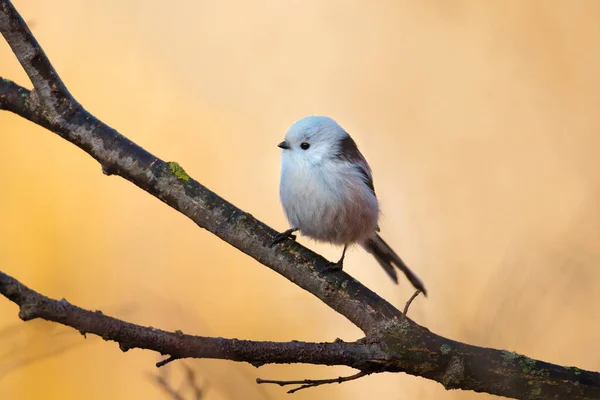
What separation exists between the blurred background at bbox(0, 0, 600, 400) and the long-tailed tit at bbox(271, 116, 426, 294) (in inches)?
15.5

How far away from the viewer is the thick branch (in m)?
1.04

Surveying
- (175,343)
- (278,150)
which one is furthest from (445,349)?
(278,150)

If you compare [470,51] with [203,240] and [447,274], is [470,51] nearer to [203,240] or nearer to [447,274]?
[447,274]

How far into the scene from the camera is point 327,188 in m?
2.35

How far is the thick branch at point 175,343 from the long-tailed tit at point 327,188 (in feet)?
3.11

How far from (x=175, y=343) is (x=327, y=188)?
125 centimetres

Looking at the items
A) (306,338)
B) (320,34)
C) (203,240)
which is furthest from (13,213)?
(320,34)

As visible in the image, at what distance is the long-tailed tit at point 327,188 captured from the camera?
235 cm

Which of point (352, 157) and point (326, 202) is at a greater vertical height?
point (352, 157)

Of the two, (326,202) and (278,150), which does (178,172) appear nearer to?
(326,202)

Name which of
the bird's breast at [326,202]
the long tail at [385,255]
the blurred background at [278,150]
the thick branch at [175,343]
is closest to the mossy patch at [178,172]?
the thick branch at [175,343]

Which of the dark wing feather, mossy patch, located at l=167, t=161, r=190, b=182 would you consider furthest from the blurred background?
mossy patch, located at l=167, t=161, r=190, b=182

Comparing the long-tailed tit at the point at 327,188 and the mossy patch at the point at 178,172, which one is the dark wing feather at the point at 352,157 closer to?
the long-tailed tit at the point at 327,188

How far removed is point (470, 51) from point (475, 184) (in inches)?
26.8
